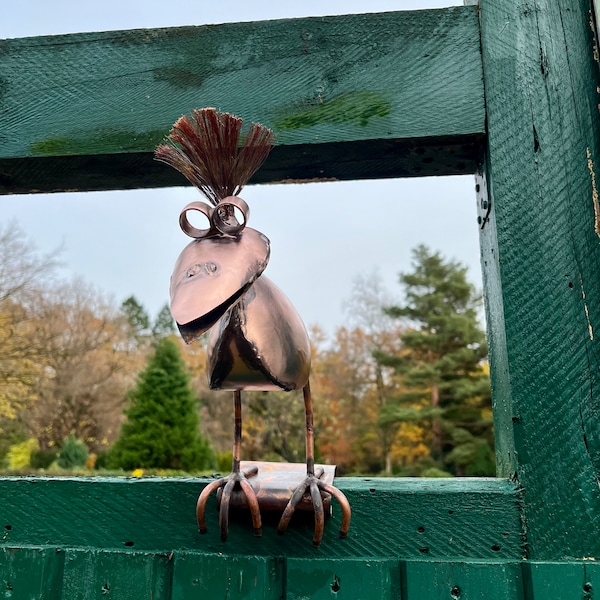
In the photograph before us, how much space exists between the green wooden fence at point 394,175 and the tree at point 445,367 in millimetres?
9518

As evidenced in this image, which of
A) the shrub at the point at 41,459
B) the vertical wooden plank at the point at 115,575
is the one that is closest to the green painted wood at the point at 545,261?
the vertical wooden plank at the point at 115,575

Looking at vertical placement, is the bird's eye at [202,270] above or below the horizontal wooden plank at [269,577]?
above

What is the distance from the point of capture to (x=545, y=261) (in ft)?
2.29

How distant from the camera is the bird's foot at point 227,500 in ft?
1.96

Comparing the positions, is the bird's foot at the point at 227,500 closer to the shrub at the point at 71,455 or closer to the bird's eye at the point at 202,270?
the bird's eye at the point at 202,270

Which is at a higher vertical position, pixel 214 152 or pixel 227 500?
pixel 214 152

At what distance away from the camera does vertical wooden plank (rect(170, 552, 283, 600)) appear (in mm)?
639

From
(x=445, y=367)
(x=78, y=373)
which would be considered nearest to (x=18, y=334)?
(x=78, y=373)

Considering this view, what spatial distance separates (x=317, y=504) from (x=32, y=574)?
38 centimetres

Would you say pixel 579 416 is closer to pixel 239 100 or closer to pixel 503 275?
pixel 503 275

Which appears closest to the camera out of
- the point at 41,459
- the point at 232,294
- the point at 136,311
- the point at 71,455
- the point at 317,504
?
the point at 232,294

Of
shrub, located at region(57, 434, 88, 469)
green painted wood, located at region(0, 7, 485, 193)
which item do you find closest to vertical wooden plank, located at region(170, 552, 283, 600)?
green painted wood, located at region(0, 7, 485, 193)

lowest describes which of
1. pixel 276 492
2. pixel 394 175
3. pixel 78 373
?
pixel 276 492

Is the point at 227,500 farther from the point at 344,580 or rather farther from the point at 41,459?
the point at 41,459
